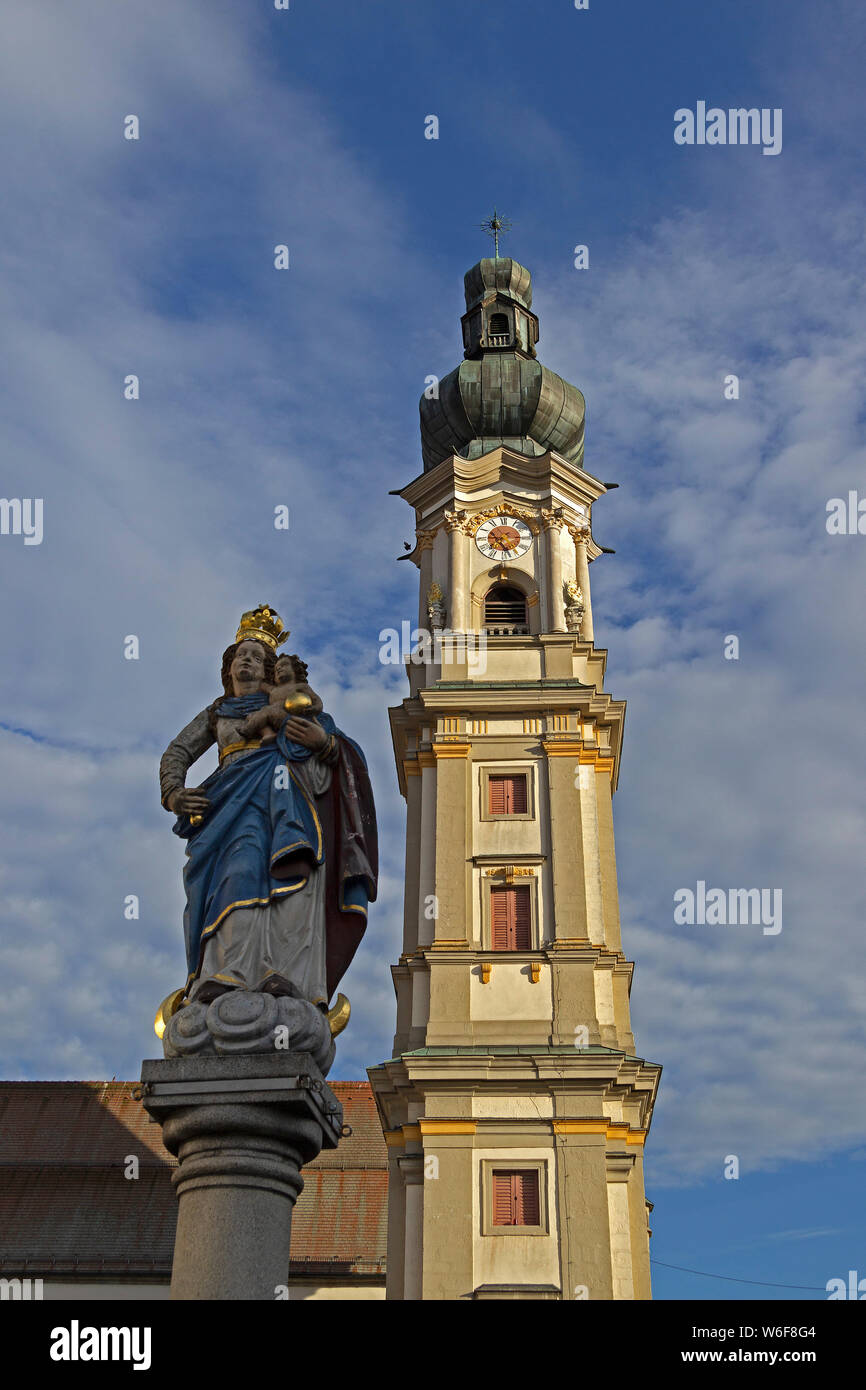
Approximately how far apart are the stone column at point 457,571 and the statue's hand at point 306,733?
79.4 feet

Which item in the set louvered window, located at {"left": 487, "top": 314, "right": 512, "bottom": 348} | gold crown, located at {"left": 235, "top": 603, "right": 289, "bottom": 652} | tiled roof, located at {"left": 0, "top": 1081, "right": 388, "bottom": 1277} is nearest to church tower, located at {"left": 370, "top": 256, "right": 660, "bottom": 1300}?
louvered window, located at {"left": 487, "top": 314, "right": 512, "bottom": 348}

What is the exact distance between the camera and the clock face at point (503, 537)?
1363 inches

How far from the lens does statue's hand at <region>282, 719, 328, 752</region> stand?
28.8 feet

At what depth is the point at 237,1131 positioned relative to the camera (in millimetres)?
7270

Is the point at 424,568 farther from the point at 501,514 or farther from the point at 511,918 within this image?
the point at 511,918

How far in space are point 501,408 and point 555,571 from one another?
6.83m

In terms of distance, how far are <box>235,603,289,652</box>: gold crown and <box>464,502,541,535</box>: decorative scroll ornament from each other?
25552 millimetres

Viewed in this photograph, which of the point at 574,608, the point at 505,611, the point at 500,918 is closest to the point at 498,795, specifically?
the point at 500,918

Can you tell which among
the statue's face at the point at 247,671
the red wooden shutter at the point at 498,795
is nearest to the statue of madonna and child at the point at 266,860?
the statue's face at the point at 247,671

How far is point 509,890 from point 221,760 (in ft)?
67.4

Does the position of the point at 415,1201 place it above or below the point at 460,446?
below

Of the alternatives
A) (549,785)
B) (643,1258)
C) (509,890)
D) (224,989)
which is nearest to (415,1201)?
(643,1258)
